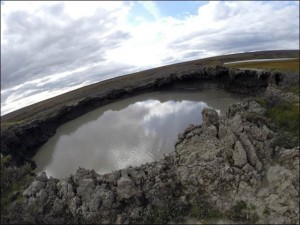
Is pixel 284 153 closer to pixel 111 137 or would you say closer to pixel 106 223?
pixel 106 223

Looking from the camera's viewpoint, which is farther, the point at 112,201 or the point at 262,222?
the point at 112,201

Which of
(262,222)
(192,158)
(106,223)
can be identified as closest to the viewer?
(262,222)

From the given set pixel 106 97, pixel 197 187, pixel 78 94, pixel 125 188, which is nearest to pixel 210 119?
pixel 197 187

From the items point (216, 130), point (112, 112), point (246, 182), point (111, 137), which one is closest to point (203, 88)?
point (112, 112)

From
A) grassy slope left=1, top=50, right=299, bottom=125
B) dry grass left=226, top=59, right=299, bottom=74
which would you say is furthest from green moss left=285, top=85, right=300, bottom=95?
grassy slope left=1, top=50, right=299, bottom=125

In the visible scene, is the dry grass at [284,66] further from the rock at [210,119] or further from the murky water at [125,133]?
the rock at [210,119]

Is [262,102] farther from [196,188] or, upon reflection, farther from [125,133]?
[125,133]
